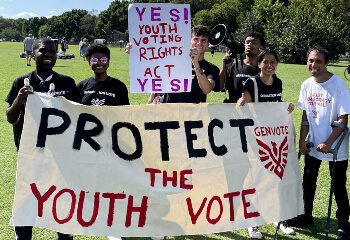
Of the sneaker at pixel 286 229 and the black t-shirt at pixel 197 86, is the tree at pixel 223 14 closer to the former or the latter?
the black t-shirt at pixel 197 86

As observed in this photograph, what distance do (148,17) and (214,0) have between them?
283ft

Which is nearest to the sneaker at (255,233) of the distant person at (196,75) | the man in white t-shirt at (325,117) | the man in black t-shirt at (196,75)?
the man in white t-shirt at (325,117)

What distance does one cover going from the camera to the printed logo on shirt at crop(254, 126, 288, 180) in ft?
12.2

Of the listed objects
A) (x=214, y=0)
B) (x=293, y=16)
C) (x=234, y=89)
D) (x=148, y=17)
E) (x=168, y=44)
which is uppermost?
(x=214, y=0)

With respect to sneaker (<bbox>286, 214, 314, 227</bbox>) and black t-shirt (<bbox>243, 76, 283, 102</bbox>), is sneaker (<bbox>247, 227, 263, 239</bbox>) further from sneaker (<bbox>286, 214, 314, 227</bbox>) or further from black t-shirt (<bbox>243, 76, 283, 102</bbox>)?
black t-shirt (<bbox>243, 76, 283, 102</bbox>)

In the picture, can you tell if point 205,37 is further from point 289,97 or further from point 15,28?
point 15,28

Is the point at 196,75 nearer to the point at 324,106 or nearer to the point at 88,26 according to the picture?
the point at 324,106

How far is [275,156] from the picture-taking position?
377cm

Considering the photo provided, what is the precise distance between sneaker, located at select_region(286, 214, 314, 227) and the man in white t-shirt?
0.36 metres

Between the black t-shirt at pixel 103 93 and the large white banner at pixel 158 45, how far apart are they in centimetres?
26

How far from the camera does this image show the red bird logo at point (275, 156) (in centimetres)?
370

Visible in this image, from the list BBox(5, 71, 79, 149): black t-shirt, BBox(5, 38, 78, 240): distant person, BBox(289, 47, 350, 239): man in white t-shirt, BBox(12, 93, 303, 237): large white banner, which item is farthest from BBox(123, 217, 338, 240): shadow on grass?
BBox(5, 71, 79, 149): black t-shirt

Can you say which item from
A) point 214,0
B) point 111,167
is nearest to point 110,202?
point 111,167

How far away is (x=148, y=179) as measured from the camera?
3.37 metres
